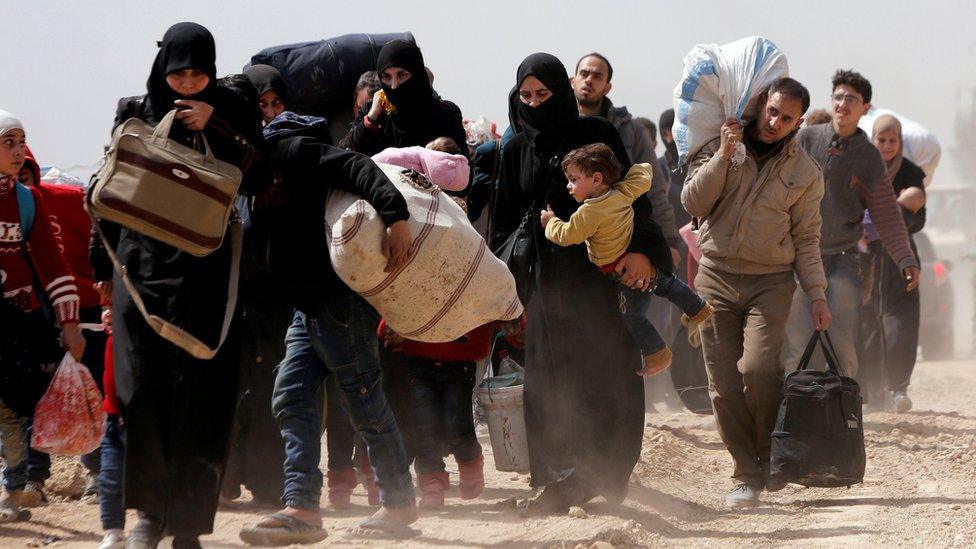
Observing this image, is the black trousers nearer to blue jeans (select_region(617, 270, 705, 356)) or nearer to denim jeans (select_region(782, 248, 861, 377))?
denim jeans (select_region(782, 248, 861, 377))

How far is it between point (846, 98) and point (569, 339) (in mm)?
3880

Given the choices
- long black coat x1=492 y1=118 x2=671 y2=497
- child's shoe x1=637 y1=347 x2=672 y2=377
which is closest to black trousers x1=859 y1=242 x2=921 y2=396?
child's shoe x1=637 y1=347 x2=672 y2=377

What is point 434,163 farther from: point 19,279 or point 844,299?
point 844,299

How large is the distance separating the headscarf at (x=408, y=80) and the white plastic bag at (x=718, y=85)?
4.04ft

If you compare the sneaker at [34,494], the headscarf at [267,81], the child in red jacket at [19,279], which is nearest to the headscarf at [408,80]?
the headscarf at [267,81]

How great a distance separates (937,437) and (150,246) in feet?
20.8

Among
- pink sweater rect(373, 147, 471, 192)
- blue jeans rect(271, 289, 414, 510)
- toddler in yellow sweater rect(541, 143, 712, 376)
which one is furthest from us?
toddler in yellow sweater rect(541, 143, 712, 376)

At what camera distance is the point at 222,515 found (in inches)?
268

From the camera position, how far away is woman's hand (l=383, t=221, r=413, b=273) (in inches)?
212

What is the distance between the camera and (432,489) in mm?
7027

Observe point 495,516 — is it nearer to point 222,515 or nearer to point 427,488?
point 427,488

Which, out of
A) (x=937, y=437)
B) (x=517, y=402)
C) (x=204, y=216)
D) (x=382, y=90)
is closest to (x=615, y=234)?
(x=517, y=402)

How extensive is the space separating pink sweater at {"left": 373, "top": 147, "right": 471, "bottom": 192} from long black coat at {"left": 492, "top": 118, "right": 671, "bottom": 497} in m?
0.36

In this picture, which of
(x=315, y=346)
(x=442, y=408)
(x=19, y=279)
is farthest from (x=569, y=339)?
(x=19, y=279)
